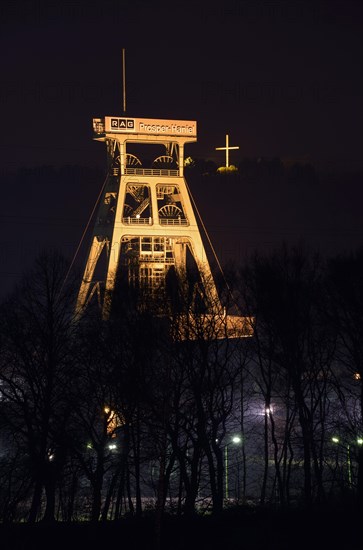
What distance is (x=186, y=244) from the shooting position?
73688 mm

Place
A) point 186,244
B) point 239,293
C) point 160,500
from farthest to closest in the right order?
point 186,244
point 239,293
point 160,500

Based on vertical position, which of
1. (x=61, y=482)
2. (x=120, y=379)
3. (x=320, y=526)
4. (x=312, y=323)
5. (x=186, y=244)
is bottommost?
(x=320, y=526)

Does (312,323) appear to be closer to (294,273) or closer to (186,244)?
(294,273)

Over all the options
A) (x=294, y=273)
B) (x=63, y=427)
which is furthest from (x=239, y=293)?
(x=63, y=427)

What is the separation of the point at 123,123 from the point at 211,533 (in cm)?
4232

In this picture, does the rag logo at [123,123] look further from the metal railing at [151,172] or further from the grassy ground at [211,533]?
the grassy ground at [211,533]

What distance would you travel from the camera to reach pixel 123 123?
225 feet

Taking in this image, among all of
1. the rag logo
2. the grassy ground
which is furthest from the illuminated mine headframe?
the grassy ground

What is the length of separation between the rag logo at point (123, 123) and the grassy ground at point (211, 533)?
40.9 m

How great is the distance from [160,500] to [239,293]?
13920 millimetres

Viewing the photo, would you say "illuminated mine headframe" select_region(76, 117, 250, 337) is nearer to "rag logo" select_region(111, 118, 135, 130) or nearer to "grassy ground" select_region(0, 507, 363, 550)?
"rag logo" select_region(111, 118, 135, 130)

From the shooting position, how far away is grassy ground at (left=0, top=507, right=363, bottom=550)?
2845cm

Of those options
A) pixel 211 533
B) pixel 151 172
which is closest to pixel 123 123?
pixel 151 172

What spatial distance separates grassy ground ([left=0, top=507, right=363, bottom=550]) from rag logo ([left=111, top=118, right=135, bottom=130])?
4091 centimetres
